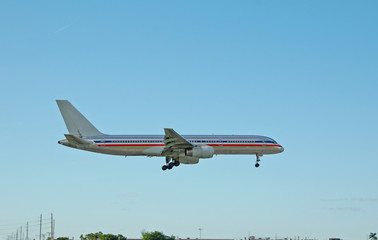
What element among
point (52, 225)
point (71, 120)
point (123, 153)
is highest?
point (71, 120)

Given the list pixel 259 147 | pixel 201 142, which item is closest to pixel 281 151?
pixel 259 147

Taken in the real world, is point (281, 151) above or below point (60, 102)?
below

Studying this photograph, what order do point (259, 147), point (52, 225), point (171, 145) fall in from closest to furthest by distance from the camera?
point (171, 145) → point (259, 147) → point (52, 225)

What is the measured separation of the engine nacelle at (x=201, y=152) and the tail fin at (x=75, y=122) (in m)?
16.1

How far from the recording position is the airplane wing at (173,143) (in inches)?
3339

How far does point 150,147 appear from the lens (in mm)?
89438

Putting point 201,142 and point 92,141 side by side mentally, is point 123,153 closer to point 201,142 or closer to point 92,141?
point 92,141

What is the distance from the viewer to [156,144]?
89688mm

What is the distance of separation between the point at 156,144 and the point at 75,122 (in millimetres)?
15099

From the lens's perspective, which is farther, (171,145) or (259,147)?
(259,147)

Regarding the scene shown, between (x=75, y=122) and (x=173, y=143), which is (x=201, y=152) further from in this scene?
(x=75, y=122)

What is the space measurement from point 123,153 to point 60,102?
629 inches

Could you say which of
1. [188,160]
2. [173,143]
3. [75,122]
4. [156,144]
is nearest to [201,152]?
[188,160]

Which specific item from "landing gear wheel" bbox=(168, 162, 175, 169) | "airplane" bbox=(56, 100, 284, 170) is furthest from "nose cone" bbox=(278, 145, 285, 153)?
"landing gear wheel" bbox=(168, 162, 175, 169)
